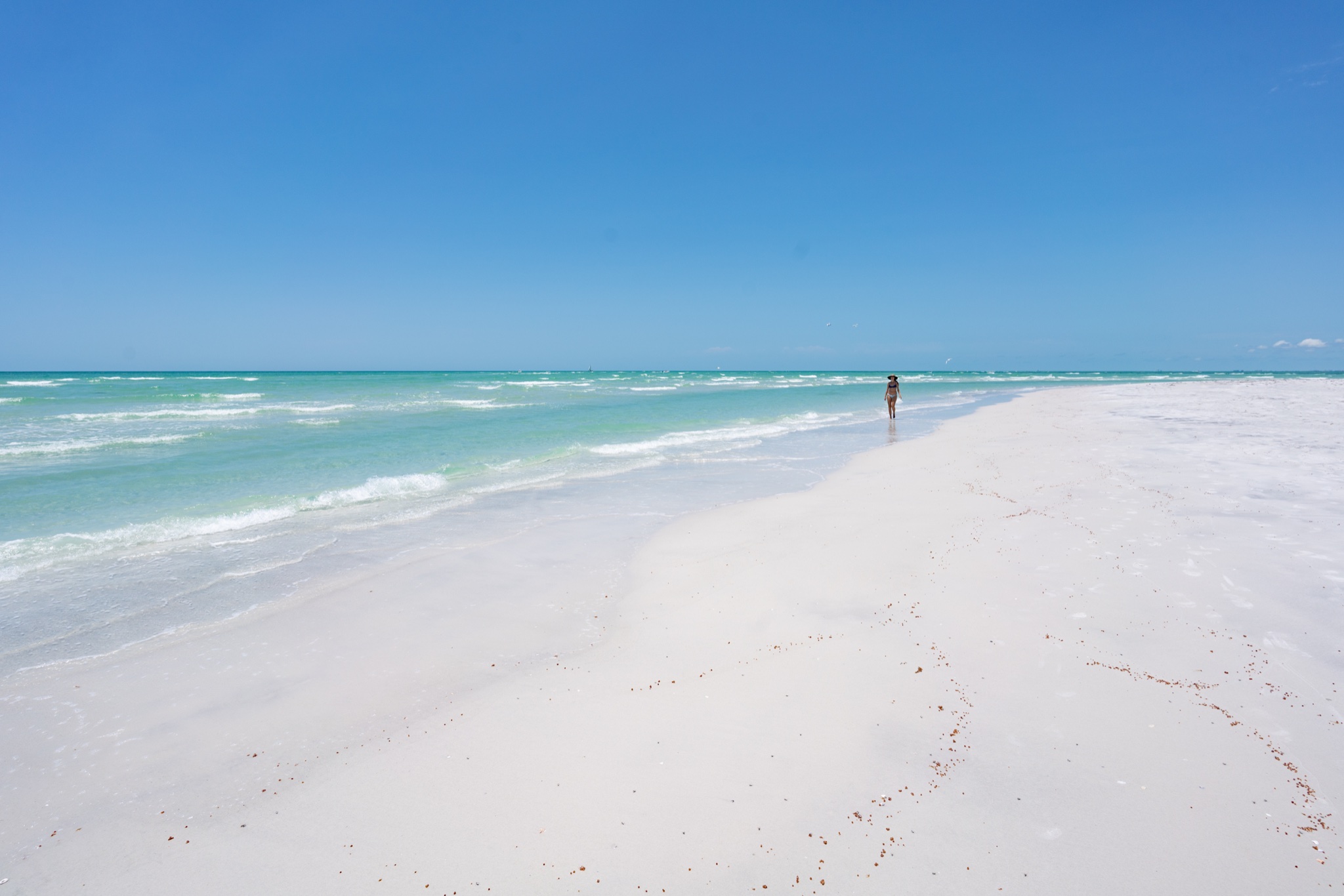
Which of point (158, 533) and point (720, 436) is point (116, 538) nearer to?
point (158, 533)

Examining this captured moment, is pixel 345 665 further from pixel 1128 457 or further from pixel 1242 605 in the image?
pixel 1128 457

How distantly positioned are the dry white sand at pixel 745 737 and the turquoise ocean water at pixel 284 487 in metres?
1.38

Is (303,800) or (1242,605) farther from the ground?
(1242,605)

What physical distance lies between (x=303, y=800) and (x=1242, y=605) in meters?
7.88

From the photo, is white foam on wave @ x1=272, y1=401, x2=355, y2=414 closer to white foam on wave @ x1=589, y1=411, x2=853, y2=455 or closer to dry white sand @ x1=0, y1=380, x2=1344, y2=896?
white foam on wave @ x1=589, y1=411, x2=853, y2=455

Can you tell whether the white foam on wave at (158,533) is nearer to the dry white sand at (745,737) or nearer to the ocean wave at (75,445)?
the dry white sand at (745,737)

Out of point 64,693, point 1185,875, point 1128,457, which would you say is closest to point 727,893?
point 1185,875

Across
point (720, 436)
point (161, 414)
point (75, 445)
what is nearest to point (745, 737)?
point (720, 436)

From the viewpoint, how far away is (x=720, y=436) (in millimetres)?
21250

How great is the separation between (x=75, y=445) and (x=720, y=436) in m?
20.1

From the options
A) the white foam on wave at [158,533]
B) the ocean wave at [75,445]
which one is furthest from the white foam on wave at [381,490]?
the ocean wave at [75,445]

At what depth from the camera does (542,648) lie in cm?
546

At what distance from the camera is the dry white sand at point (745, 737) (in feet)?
10.2

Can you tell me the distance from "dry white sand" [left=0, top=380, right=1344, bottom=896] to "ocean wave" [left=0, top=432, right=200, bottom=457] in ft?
55.2
